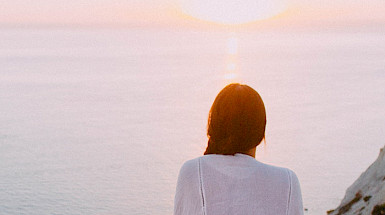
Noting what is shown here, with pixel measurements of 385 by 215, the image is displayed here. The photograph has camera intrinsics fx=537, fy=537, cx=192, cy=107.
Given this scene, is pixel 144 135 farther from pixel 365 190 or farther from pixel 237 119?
pixel 237 119

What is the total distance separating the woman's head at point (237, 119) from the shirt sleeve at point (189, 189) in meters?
0.26

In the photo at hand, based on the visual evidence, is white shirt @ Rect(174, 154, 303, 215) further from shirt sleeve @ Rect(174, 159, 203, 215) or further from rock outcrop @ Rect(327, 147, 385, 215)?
rock outcrop @ Rect(327, 147, 385, 215)

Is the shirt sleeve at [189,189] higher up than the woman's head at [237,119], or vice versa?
the woman's head at [237,119]

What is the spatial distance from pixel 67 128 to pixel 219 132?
71.4 meters

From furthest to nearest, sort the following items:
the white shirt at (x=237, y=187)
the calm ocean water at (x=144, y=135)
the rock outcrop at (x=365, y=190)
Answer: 1. the calm ocean water at (x=144, y=135)
2. the rock outcrop at (x=365, y=190)
3. the white shirt at (x=237, y=187)

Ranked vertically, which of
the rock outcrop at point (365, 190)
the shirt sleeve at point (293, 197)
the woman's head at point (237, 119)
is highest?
the woman's head at point (237, 119)

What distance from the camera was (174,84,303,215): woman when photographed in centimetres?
338

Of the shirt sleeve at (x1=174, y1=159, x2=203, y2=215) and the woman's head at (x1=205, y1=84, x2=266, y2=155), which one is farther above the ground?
the woman's head at (x1=205, y1=84, x2=266, y2=155)

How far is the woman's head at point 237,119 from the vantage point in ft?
11.3

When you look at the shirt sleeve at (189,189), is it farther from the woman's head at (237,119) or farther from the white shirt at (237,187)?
the woman's head at (237,119)

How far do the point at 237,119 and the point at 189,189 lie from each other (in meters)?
→ 0.55

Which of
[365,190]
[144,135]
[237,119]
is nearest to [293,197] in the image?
[237,119]

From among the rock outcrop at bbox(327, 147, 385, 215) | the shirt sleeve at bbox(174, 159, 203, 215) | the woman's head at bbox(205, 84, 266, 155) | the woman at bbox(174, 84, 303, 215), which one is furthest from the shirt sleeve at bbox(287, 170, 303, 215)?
the rock outcrop at bbox(327, 147, 385, 215)

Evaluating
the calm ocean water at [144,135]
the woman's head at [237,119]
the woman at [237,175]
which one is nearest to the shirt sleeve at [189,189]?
the woman at [237,175]
